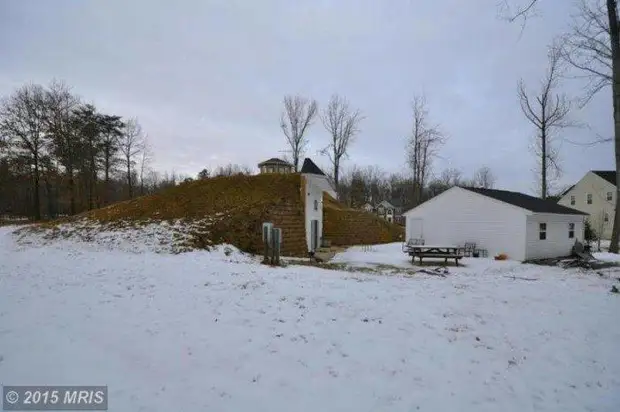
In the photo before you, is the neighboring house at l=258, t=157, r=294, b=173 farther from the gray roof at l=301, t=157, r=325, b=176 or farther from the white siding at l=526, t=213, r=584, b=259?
the white siding at l=526, t=213, r=584, b=259

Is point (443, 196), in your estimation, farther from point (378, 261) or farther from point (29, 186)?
point (29, 186)

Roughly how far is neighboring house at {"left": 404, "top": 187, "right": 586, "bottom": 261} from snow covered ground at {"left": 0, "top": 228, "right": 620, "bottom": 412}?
10.4 meters

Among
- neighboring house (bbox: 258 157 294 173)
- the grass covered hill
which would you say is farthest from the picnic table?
neighboring house (bbox: 258 157 294 173)

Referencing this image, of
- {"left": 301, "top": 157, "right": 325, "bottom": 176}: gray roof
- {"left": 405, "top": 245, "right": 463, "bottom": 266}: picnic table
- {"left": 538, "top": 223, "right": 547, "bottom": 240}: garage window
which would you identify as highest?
{"left": 301, "top": 157, "right": 325, "bottom": 176}: gray roof

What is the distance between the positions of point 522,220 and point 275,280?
15.5m

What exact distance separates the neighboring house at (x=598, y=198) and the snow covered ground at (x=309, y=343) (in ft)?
126

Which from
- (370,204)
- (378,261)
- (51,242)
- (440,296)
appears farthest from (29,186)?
(370,204)

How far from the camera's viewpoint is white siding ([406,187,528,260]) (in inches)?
748

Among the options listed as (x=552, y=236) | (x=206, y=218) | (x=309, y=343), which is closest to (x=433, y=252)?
(x=552, y=236)

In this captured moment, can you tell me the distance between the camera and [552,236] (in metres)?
20.5

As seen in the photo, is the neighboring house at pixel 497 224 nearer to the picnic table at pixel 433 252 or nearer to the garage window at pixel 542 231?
the garage window at pixel 542 231

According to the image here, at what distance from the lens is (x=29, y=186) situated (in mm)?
39281

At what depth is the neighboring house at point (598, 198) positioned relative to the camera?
38.4 meters

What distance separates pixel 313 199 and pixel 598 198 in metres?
36.9
